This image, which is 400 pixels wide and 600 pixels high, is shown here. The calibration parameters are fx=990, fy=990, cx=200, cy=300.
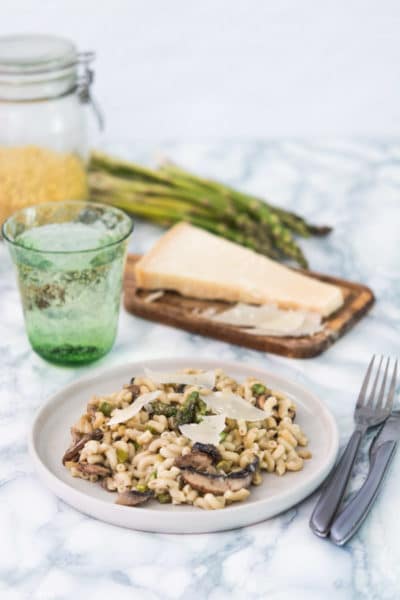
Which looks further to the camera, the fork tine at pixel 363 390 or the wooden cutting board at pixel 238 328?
the wooden cutting board at pixel 238 328

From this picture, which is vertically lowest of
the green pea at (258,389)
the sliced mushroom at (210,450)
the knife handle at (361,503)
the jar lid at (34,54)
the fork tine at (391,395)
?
the fork tine at (391,395)

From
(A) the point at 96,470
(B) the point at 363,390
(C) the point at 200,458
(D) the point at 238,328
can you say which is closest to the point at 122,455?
(A) the point at 96,470

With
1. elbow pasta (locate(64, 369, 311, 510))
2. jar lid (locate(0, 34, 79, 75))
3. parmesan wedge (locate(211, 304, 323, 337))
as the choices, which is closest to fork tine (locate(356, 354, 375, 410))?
elbow pasta (locate(64, 369, 311, 510))

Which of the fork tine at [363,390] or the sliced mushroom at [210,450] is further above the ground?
the sliced mushroom at [210,450]

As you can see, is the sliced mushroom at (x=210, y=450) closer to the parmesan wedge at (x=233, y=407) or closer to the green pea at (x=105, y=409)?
the parmesan wedge at (x=233, y=407)

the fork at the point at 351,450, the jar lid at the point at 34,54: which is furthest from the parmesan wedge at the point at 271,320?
the jar lid at the point at 34,54

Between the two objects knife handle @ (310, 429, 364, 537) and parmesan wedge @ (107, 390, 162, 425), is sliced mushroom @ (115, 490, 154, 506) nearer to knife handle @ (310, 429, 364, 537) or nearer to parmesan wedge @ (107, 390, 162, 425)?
parmesan wedge @ (107, 390, 162, 425)

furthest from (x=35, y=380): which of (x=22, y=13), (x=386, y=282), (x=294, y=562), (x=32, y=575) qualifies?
(x=22, y=13)
